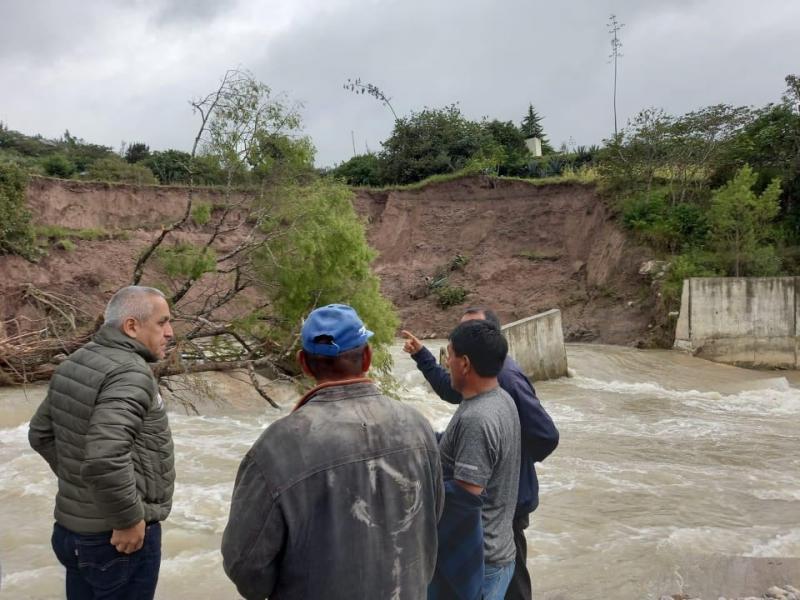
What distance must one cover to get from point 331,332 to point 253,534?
560 millimetres

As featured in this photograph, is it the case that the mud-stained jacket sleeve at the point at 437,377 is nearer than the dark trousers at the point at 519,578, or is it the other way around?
the dark trousers at the point at 519,578

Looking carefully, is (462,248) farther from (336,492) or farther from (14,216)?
(336,492)

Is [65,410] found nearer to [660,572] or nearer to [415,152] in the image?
[660,572]

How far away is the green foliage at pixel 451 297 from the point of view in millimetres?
25734

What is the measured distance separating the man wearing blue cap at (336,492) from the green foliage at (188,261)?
373 inches

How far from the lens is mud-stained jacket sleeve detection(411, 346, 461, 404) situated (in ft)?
10.9

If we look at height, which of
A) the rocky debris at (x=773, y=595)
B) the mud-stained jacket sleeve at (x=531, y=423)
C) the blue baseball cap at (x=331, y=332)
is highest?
the blue baseball cap at (x=331, y=332)

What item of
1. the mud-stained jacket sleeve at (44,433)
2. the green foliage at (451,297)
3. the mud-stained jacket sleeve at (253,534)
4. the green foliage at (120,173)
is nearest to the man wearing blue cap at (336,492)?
the mud-stained jacket sleeve at (253,534)

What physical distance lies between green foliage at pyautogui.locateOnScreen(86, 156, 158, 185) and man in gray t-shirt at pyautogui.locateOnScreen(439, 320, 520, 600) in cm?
2817

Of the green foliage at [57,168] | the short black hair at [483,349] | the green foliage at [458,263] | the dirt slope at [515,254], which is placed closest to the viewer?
the short black hair at [483,349]

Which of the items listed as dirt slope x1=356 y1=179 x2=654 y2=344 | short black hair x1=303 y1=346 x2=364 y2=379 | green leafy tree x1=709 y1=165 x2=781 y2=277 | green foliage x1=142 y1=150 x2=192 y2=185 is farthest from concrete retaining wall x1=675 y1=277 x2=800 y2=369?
green foliage x1=142 y1=150 x2=192 y2=185

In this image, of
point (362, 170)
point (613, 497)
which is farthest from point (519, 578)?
point (362, 170)

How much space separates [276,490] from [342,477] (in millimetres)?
174

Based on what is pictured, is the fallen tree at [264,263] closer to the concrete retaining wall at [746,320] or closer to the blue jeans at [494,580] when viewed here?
the blue jeans at [494,580]
